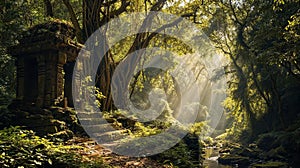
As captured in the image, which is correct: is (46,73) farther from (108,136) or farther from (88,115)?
(108,136)

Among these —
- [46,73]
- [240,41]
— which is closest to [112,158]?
[46,73]

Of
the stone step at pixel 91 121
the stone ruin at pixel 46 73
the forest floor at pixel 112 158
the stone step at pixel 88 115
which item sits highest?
the stone ruin at pixel 46 73

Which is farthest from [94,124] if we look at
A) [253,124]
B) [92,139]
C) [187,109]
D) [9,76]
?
[187,109]

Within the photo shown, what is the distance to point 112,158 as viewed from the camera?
635 centimetres

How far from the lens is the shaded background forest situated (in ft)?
34.2

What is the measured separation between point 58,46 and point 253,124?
770 inches

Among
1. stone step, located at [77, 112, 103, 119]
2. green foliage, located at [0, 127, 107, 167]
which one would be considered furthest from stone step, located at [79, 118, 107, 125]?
Answer: green foliage, located at [0, 127, 107, 167]

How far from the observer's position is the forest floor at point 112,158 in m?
6.00

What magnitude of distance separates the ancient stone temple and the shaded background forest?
2.02 ft

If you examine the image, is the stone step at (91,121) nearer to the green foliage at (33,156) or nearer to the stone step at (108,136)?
the stone step at (108,136)

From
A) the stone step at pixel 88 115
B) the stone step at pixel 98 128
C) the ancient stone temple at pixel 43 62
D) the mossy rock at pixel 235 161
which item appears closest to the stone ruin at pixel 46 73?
Answer: the ancient stone temple at pixel 43 62

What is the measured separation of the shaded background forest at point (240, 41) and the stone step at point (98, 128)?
2691mm

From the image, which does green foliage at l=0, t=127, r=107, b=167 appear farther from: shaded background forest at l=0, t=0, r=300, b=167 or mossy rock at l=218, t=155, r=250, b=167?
mossy rock at l=218, t=155, r=250, b=167

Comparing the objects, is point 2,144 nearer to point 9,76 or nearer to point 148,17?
point 9,76
